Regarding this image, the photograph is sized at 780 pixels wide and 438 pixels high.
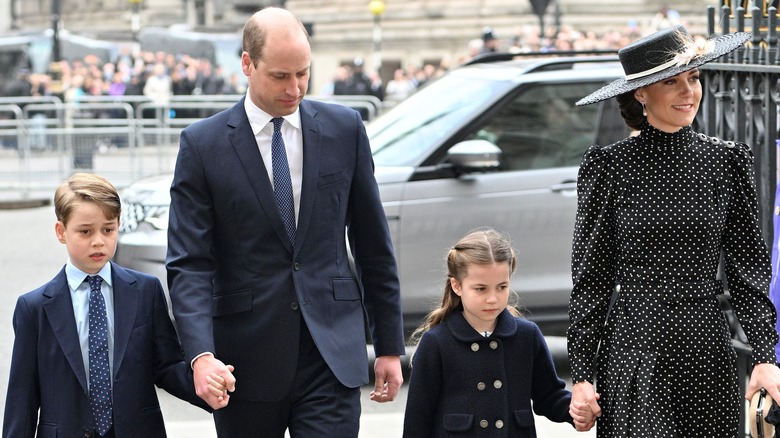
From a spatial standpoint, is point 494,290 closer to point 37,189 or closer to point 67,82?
point 37,189

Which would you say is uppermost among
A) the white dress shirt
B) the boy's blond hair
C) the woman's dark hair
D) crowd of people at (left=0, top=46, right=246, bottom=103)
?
the woman's dark hair

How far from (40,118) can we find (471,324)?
17.1 meters

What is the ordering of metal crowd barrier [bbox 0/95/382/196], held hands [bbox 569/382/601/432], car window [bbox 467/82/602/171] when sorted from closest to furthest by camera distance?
held hands [bbox 569/382/601/432], car window [bbox 467/82/602/171], metal crowd barrier [bbox 0/95/382/196]

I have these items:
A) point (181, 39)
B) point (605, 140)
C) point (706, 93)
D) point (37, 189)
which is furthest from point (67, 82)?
point (706, 93)

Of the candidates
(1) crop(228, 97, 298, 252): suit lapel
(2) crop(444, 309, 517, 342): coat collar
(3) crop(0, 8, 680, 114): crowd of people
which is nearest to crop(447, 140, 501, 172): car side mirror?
(2) crop(444, 309, 517, 342): coat collar

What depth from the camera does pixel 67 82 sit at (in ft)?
90.5

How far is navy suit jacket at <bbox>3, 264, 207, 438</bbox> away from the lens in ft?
13.1

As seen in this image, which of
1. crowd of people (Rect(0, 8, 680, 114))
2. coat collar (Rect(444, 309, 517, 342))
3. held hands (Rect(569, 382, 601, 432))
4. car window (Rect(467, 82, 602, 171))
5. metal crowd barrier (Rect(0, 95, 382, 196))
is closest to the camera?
held hands (Rect(569, 382, 601, 432))

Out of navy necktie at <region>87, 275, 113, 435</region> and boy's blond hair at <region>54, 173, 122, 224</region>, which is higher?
boy's blond hair at <region>54, 173, 122, 224</region>

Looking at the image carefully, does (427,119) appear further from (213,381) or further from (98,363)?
(213,381)

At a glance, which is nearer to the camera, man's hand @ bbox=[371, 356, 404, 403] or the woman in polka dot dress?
the woman in polka dot dress

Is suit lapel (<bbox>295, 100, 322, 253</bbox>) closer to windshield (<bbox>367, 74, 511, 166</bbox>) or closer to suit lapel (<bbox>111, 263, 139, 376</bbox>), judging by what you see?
suit lapel (<bbox>111, 263, 139, 376</bbox>)

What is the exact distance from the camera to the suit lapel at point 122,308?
4.06 meters

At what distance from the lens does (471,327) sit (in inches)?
166
